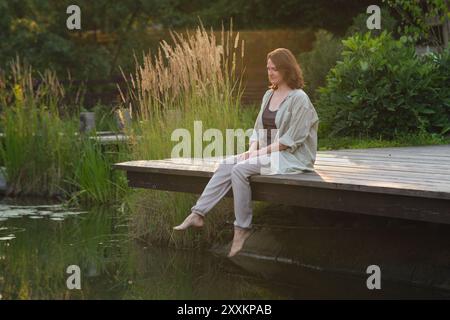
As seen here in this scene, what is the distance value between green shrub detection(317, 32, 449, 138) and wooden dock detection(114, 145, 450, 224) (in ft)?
4.83

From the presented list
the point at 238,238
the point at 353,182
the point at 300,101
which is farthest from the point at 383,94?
the point at 353,182

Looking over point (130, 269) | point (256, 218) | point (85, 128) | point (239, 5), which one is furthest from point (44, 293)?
point (239, 5)

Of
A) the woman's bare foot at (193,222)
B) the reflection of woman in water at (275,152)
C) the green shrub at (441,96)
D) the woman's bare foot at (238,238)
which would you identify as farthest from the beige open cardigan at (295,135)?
the green shrub at (441,96)

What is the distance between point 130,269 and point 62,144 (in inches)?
175

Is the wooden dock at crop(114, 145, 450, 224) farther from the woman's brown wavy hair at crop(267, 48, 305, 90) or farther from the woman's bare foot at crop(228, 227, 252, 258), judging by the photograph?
the woman's brown wavy hair at crop(267, 48, 305, 90)

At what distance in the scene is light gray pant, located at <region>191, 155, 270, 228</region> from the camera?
6848mm

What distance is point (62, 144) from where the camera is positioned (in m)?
11.3

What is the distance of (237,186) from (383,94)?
12.0 feet

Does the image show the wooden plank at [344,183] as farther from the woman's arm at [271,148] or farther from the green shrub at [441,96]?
the green shrub at [441,96]

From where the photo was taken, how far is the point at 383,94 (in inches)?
397

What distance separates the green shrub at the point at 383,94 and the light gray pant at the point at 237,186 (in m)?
3.43

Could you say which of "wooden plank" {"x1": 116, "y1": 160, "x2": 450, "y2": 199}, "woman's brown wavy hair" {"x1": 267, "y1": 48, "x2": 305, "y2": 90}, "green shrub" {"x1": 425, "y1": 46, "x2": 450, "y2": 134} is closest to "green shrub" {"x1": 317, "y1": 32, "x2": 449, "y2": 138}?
"green shrub" {"x1": 425, "y1": 46, "x2": 450, "y2": 134}

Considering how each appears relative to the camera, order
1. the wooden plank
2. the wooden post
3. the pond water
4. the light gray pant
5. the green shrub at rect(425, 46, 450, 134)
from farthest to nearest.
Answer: the wooden post
the green shrub at rect(425, 46, 450, 134)
the light gray pant
the pond water
the wooden plank
